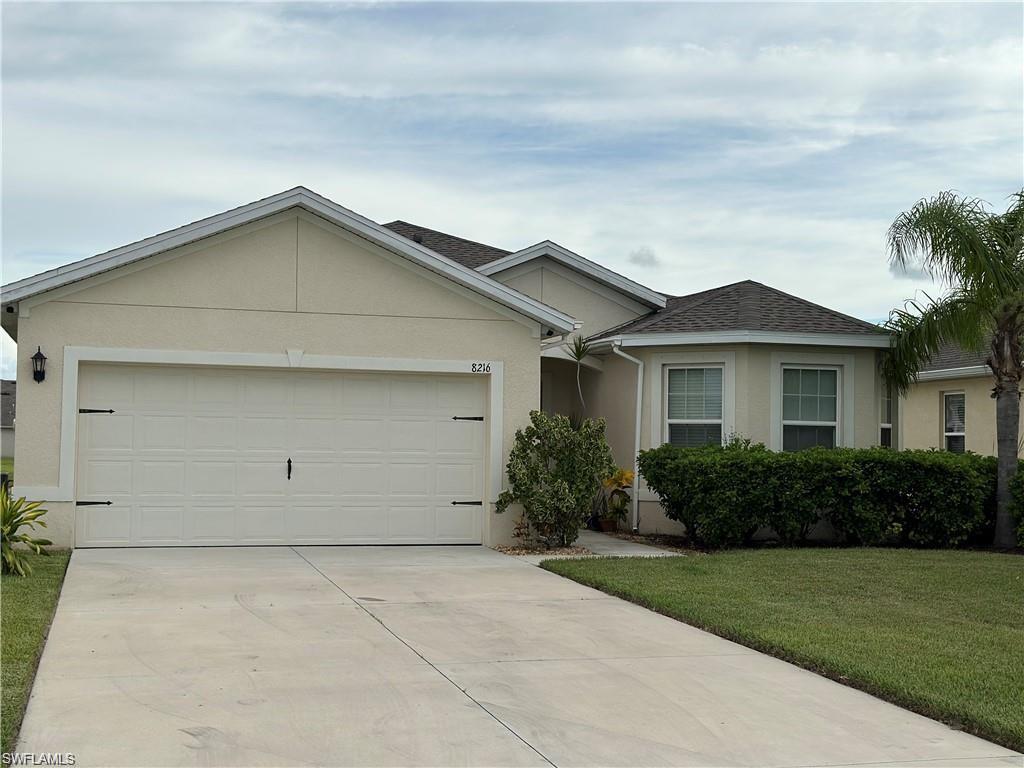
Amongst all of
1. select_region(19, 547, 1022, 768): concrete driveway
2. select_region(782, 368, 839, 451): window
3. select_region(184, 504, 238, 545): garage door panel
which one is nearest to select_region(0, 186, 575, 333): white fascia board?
select_region(184, 504, 238, 545): garage door panel

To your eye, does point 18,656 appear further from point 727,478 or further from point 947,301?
point 947,301

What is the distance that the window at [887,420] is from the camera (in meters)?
16.9

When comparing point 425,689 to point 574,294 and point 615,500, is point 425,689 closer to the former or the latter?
point 615,500

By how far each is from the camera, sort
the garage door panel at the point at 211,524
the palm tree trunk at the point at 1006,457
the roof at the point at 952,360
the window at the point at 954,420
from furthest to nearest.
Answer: the window at the point at 954,420
the roof at the point at 952,360
the palm tree trunk at the point at 1006,457
the garage door panel at the point at 211,524

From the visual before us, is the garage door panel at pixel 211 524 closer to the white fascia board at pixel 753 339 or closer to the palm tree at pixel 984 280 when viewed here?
the white fascia board at pixel 753 339

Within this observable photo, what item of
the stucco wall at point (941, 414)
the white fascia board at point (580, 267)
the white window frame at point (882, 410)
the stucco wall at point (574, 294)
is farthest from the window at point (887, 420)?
the stucco wall at point (574, 294)

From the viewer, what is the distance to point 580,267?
18547 millimetres

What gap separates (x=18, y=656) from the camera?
7.25 m

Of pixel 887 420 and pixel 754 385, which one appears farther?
pixel 887 420

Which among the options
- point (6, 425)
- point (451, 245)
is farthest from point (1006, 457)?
point (6, 425)

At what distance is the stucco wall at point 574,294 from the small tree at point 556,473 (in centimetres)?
486

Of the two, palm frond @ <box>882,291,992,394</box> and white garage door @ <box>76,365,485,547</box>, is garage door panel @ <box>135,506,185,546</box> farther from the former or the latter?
palm frond @ <box>882,291,992,394</box>

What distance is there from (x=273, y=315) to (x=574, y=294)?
21.2 ft

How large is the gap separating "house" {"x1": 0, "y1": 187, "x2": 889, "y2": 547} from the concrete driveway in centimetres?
313
